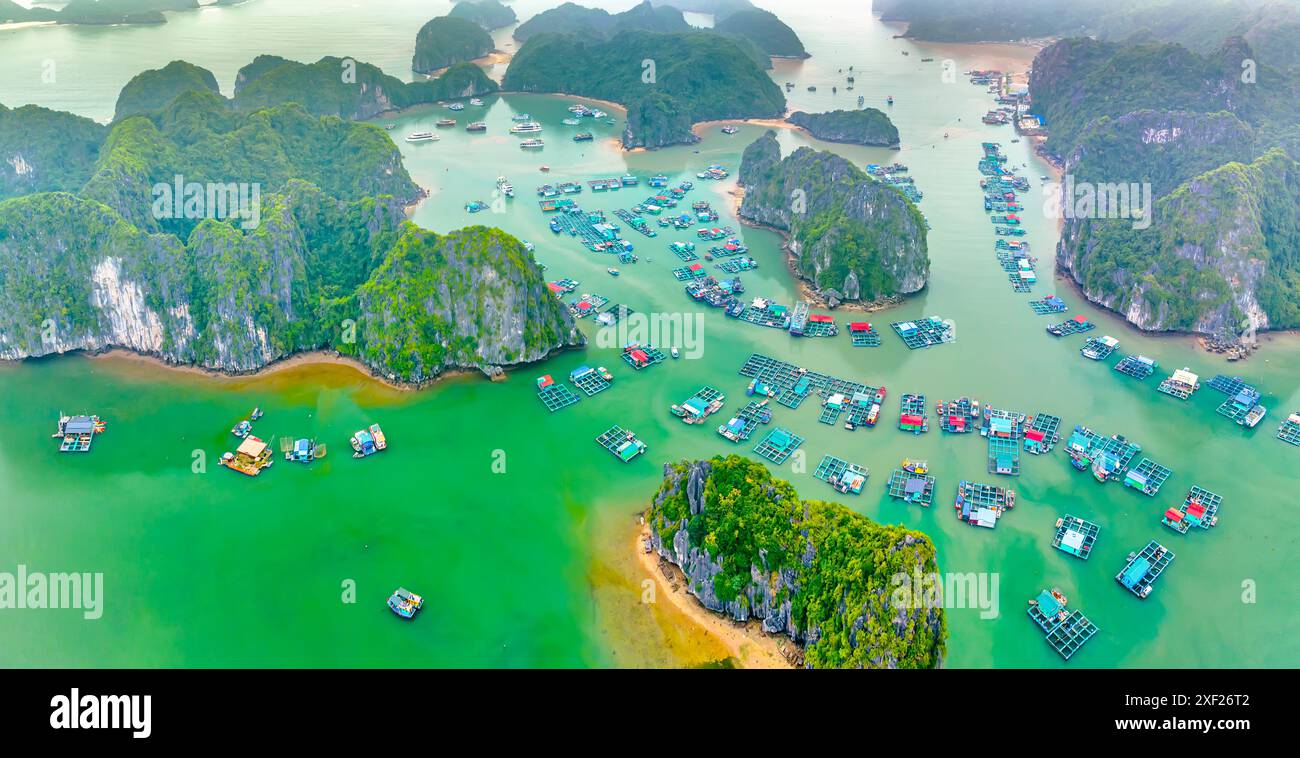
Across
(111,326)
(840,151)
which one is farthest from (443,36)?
(111,326)

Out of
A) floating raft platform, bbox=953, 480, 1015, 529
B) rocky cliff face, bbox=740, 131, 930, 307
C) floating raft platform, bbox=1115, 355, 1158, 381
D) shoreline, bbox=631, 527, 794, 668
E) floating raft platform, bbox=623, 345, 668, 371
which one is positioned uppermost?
rocky cliff face, bbox=740, 131, 930, 307

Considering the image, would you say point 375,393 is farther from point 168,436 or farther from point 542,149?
point 542,149

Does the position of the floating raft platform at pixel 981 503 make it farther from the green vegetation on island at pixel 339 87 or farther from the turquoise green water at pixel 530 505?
the green vegetation on island at pixel 339 87

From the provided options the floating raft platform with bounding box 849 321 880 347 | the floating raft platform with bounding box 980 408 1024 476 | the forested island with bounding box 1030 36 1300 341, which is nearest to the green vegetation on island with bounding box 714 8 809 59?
the forested island with bounding box 1030 36 1300 341

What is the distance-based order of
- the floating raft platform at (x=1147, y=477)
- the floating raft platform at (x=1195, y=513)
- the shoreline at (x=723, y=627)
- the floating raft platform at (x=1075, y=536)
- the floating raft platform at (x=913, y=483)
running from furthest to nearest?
the floating raft platform at (x=1147, y=477) → the floating raft platform at (x=913, y=483) → the floating raft platform at (x=1195, y=513) → the floating raft platform at (x=1075, y=536) → the shoreline at (x=723, y=627)

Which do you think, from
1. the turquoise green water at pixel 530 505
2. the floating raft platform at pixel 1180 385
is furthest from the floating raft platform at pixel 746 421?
the floating raft platform at pixel 1180 385

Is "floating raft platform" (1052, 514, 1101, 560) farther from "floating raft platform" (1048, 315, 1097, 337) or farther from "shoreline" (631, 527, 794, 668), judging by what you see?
"floating raft platform" (1048, 315, 1097, 337)

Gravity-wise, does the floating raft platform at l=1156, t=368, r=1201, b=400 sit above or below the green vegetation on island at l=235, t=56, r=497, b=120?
below
